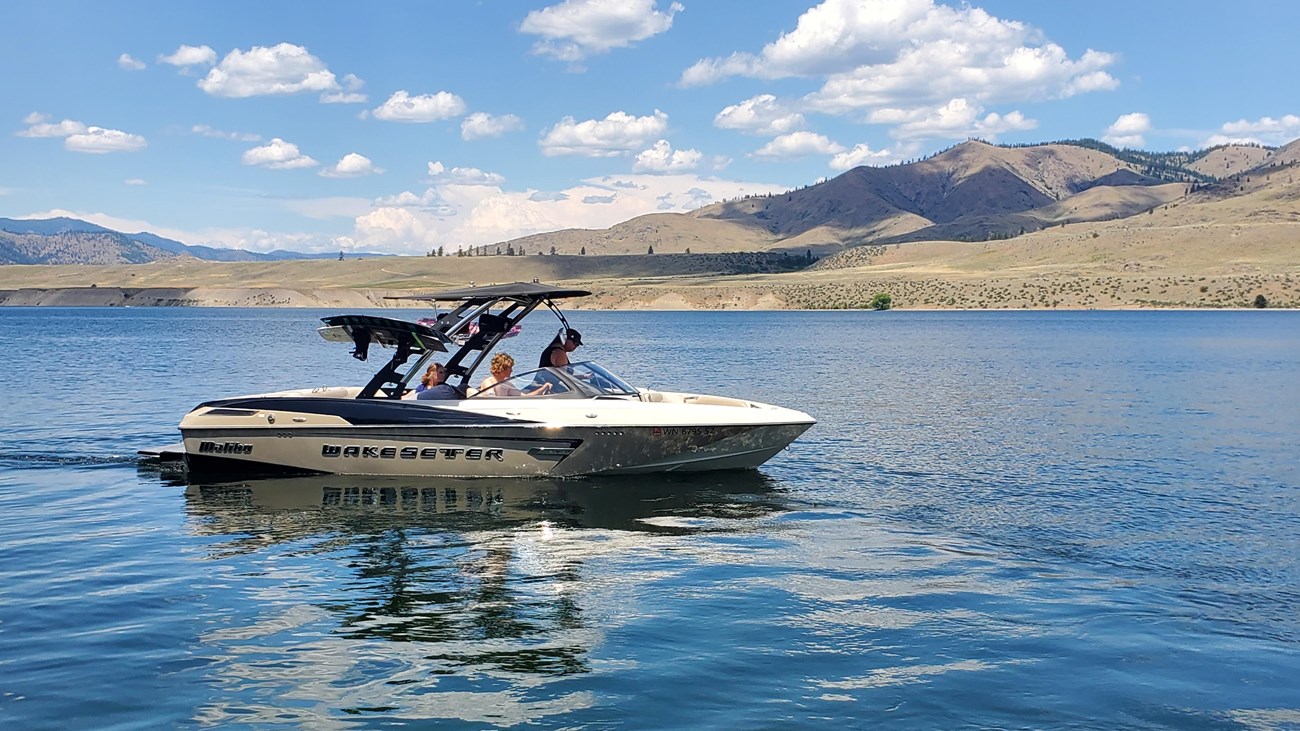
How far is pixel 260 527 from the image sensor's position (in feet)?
50.8

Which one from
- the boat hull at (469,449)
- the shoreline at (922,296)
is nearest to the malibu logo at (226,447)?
the boat hull at (469,449)

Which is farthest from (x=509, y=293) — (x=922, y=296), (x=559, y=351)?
(x=922, y=296)

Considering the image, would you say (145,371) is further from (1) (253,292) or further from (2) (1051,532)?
(1) (253,292)

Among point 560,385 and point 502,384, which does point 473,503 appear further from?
point 560,385

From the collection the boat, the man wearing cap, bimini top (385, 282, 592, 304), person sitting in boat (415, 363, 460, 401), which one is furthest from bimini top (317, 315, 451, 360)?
the man wearing cap

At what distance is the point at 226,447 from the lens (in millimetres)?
18375

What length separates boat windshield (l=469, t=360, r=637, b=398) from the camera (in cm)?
1836

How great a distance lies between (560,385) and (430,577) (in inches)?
245

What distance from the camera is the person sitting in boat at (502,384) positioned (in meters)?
18.4

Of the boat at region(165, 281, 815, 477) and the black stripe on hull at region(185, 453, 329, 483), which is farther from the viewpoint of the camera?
the black stripe on hull at region(185, 453, 329, 483)

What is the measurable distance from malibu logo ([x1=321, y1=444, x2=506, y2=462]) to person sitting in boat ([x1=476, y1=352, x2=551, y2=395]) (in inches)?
40.0

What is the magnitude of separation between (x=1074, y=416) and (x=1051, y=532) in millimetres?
14613

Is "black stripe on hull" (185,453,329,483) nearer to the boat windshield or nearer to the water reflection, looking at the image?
the water reflection

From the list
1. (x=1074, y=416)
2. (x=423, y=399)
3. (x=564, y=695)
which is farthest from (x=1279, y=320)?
(x=564, y=695)
